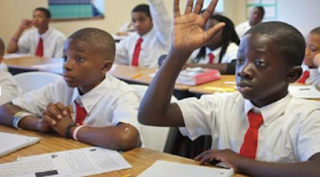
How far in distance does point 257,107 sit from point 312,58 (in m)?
1.53

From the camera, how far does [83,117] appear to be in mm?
1595

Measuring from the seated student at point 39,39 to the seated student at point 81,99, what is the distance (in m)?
3.02

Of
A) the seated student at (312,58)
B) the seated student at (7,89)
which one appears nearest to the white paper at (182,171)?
the seated student at (7,89)

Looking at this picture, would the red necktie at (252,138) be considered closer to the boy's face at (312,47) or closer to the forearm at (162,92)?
the forearm at (162,92)

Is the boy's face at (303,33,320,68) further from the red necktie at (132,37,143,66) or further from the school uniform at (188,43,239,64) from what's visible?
the red necktie at (132,37,143,66)

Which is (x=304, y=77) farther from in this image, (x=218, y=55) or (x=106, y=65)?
(x=106, y=65)

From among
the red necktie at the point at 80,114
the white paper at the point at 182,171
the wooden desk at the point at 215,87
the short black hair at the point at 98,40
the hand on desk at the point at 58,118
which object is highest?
the short black hair at the point at 98,40

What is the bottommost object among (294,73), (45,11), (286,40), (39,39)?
(39,39)

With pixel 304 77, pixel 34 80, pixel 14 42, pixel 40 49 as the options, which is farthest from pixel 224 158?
pixel 14 42

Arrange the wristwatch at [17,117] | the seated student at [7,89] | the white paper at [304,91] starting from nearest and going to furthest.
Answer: the wristwatch at [17,117] < the seated student at [7,89] < the white paper at [304,91]

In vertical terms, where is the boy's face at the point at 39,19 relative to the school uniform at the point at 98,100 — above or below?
above

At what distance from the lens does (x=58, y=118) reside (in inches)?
55.1

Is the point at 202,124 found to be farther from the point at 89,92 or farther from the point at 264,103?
the point at 89,92

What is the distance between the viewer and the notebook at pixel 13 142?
4.05ft
